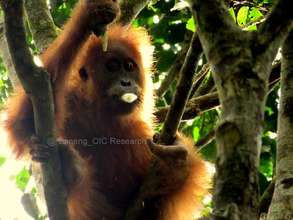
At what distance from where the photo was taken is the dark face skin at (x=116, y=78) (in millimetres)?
4555

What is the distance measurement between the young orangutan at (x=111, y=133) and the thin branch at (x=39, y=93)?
0.75 meters

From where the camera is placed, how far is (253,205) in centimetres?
201

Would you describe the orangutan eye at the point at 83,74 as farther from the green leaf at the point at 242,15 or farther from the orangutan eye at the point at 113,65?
the green leaf at the point at 242,15

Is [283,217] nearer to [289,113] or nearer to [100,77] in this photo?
[289,113]

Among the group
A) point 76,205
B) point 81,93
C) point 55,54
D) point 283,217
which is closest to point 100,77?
point 81,93

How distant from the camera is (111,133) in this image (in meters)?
4.77

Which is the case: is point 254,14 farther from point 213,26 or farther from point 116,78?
point 213,26

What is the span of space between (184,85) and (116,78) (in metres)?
1.67

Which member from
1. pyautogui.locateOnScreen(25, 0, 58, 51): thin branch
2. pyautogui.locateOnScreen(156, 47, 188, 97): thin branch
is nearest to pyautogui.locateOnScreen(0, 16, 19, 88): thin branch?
pyautogui.locateOnScreen(25, 0, 58, 51): thin branch

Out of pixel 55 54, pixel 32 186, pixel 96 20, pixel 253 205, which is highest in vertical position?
pixel 96 20

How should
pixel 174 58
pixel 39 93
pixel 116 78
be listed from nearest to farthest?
pixel 39 93, pixel 116 78, pixel 174 58

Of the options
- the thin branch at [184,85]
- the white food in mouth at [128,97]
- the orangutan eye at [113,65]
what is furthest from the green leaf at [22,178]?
the thin branch at [184,85]

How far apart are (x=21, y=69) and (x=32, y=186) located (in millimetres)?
4196

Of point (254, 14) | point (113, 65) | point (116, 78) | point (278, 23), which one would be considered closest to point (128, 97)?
point (116, 78)
